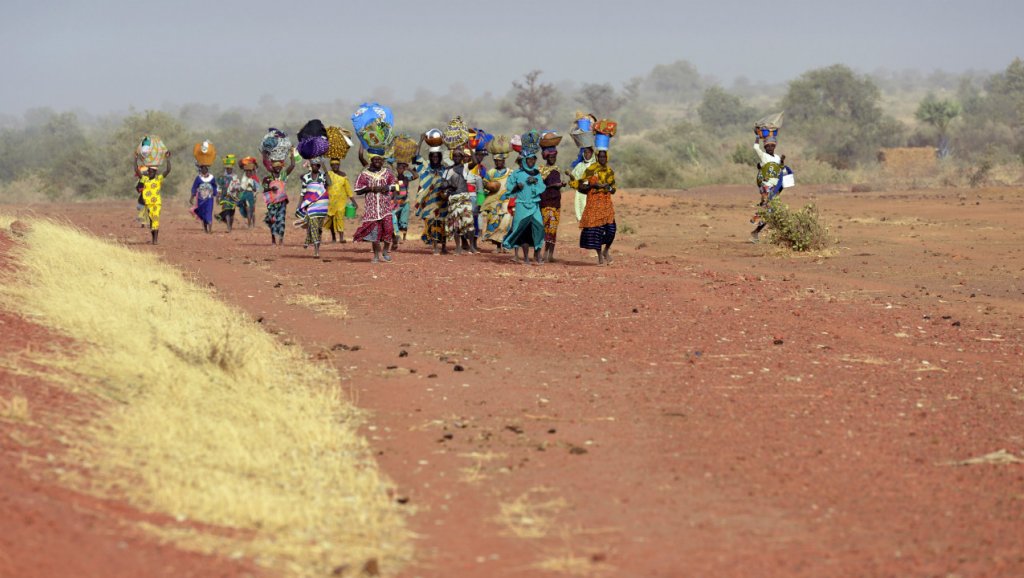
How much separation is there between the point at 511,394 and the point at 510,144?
35.0 feet

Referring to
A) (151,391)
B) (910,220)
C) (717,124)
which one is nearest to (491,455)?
(151,391)

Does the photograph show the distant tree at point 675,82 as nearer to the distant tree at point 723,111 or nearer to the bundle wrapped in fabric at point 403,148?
the distant tree at point 723,111

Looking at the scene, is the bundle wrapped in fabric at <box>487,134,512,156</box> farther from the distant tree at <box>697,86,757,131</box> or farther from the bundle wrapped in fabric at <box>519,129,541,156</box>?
the distant tree at <box>697,86,757,131</box>

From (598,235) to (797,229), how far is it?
4116mm

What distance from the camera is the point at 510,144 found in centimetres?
2017

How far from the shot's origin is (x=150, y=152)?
22.8 m

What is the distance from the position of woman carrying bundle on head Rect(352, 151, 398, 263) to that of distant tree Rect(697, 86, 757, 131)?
56.9 metres

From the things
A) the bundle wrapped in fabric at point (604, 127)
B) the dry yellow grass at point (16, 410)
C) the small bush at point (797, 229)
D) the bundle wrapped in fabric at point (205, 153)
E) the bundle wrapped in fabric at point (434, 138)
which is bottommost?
the dry yellow grass at point (16, 410)

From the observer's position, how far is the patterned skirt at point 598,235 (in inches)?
734

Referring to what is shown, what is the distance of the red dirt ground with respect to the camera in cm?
646

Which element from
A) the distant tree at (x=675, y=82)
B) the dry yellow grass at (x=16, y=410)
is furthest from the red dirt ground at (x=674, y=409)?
the distant tree at (x=675, y=82)

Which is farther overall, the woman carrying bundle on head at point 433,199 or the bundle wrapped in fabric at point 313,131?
the woman carrying bundle on head at point 433,199

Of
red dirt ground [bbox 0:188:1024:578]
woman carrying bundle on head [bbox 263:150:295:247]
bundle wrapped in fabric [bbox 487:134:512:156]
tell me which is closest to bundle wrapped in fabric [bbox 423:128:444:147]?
bundle wrapped in fabric [bbox 487:134:512:156]

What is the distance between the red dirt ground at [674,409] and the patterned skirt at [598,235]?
1.30ft
